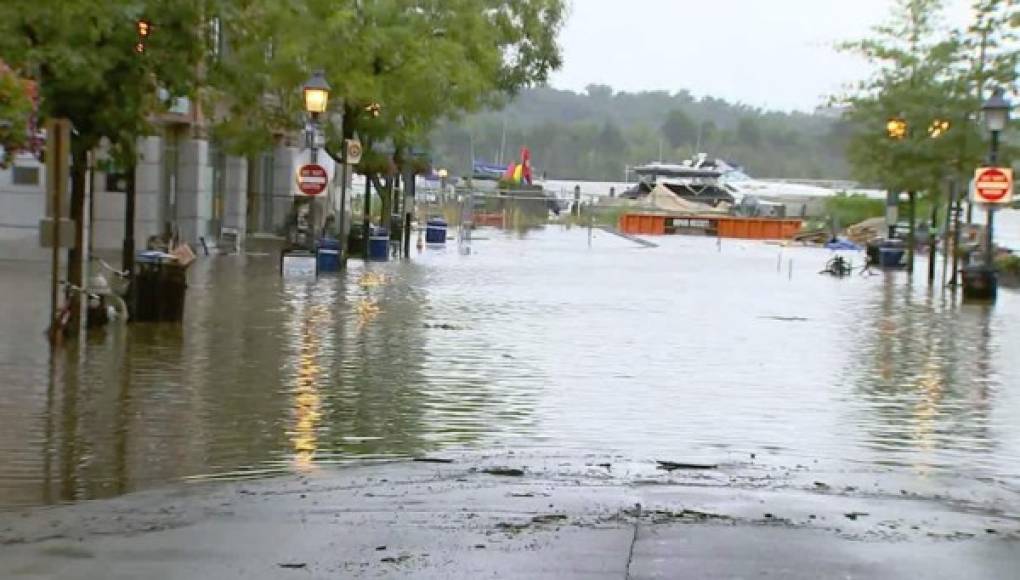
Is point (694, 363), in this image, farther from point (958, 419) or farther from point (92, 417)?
point (92, 417)

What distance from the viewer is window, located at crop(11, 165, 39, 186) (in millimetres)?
33781

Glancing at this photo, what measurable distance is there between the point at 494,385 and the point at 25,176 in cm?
2174

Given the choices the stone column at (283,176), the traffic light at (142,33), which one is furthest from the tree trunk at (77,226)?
the stone column at (283,176)

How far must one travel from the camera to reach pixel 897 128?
41.9 metres

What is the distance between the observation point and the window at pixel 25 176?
33.8m

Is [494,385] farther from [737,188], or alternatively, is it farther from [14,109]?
[737,188]

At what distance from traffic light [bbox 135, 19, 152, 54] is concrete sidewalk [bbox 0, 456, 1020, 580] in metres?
8.92

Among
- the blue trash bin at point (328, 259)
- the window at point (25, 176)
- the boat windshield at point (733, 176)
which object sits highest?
the boat windshield at point (733, 176)

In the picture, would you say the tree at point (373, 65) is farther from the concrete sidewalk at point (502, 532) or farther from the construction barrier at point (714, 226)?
the construction barrier at point (714, 226)

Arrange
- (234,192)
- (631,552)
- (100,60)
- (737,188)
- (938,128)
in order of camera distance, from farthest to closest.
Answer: (737,188), (234,192), (938,128), (100,60), (631,552)

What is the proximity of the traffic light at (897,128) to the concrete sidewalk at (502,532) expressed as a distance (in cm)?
3361

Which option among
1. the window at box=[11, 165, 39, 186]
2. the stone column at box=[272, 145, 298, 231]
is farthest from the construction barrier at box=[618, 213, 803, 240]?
the window at box=[11, 165, 39, 186]

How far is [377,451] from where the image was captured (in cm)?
1109

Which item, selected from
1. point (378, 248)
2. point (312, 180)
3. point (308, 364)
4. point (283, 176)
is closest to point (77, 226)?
point (308, 364)
